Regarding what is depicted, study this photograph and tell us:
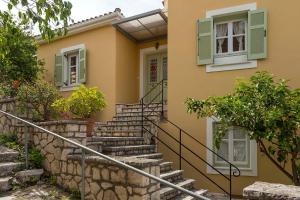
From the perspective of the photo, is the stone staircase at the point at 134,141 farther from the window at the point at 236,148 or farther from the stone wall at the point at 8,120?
the stone wall at the point at 8,120

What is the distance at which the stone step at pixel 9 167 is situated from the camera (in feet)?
20.6

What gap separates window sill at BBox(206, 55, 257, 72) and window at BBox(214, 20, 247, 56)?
0.69 feet

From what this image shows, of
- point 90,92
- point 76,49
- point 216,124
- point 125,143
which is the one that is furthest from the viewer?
point 76,49

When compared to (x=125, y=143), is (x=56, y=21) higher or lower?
higher

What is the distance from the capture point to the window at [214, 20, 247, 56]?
9.28 metres

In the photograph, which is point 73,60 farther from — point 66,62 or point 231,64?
point 231,64

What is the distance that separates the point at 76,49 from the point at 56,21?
8.47m

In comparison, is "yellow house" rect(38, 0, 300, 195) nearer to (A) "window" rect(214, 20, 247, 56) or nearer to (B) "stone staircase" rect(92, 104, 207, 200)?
(A) "window" rect(214, 20, 247, 56)

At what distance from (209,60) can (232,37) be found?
91 centimetres

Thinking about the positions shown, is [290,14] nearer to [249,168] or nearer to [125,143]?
[249,168]

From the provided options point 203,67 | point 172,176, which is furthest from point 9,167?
point 203,67

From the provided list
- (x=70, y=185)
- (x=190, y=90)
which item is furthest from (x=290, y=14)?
(x=70, y=185)

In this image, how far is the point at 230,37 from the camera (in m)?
9.36

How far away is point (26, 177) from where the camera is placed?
6.29 m
